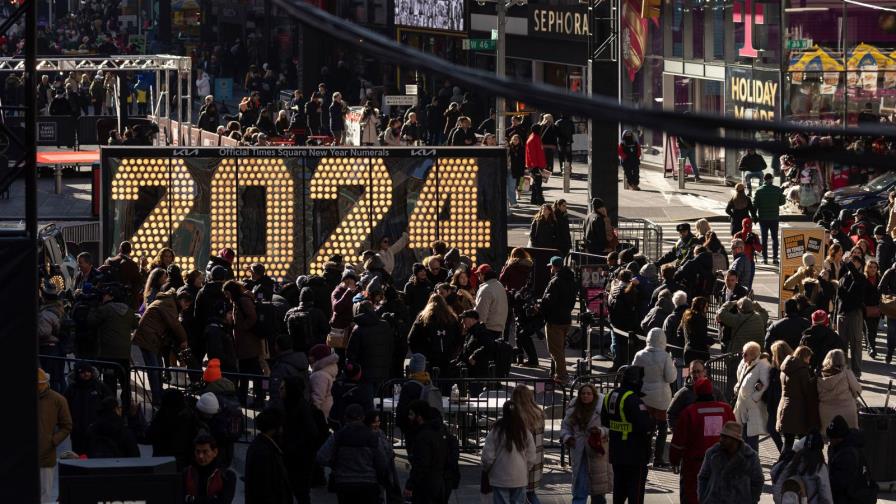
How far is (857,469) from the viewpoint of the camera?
46.6 ft

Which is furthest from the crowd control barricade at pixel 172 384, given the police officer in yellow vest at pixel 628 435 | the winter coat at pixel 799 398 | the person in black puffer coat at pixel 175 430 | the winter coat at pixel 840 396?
the winter coat at pixel 840 396

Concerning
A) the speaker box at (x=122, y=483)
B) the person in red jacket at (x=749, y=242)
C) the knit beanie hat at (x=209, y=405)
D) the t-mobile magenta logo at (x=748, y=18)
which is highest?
the t-mobile magenta logo at (x=748, y=18)

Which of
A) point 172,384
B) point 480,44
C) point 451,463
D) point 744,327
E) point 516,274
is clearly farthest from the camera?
point 480,44

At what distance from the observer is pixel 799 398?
1700 cm

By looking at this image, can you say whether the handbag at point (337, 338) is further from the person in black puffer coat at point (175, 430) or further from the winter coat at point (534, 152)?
the winter coat at point (534, 152)

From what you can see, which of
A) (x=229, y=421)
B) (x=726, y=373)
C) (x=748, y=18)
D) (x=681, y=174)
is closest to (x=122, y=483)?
(x=229, y=421)

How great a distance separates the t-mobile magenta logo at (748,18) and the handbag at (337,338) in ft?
76.2

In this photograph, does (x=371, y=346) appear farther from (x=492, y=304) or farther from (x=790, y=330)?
(x=790, y=330)

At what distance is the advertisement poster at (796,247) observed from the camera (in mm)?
24547

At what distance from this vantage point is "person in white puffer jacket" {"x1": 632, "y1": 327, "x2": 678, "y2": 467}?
56.6 feet

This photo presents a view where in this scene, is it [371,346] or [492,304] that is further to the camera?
[492,304]

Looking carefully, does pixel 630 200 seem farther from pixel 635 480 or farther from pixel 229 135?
pixel 635 480

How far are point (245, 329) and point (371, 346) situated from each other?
201cm

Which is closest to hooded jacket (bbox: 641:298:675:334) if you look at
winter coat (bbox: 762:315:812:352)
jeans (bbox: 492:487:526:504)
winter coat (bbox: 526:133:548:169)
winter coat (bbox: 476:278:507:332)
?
winter coat (bbox: 762:315:812:352)
